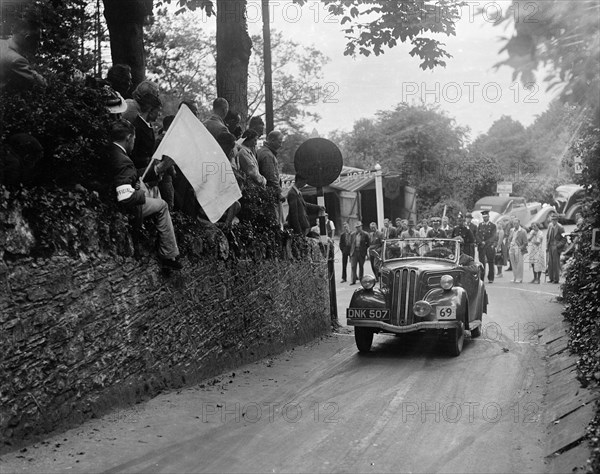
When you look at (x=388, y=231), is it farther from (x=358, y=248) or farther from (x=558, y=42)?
(x=558, y=42)

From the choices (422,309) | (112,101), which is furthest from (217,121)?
(422,309)

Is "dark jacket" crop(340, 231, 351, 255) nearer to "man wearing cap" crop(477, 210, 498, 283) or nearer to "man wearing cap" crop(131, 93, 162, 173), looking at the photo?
"man wearing cap" crop(477, 210, 498, 283)

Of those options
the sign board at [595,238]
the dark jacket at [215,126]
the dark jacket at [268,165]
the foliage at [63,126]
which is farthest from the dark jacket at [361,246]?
the foliage at [63,126]

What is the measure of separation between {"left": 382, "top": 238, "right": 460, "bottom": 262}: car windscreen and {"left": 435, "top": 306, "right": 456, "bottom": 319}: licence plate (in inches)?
81.7

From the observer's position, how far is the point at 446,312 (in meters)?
12.8

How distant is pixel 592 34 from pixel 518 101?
25.8ft

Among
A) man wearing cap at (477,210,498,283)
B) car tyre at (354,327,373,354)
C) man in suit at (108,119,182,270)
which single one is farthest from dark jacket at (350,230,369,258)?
man in suit at (108,119,182,270)

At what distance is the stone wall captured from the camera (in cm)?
705

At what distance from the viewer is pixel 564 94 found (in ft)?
17.4

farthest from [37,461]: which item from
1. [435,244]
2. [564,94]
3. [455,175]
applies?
[455,175]

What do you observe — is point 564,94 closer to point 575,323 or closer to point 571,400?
point 571,400

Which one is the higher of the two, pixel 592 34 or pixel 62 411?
pixel 592 34

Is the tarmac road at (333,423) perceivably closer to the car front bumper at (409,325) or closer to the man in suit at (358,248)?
the car front bumper at (409,325)

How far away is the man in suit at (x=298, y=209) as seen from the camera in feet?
49.9
